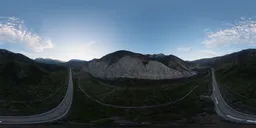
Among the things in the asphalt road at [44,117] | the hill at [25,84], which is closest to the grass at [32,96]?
the hill at [25,84]

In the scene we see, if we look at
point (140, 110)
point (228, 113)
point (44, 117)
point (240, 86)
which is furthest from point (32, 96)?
point (240, 86)

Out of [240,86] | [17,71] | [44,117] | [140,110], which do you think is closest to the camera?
[44,117]

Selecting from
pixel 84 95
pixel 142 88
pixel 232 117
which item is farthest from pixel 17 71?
pixel 232 117

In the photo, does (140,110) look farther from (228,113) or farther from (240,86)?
(240,86)

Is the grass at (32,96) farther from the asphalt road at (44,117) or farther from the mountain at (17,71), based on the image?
the asphalt road at (44,117)

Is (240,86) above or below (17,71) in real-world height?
below

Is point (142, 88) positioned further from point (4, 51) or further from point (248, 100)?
point (4, 51)

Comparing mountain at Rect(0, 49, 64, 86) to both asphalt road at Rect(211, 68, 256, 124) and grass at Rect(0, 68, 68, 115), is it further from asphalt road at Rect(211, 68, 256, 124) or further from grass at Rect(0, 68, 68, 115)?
asphalt road at Rect(211, 68, 256, 124)

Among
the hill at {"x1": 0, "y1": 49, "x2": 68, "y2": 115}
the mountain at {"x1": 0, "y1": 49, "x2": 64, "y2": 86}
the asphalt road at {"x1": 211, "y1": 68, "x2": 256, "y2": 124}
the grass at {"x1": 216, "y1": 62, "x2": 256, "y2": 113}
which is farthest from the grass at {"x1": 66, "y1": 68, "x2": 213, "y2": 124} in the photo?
the mountain at {"x1": 0, "y1": 49, "x2": 64, "y2": 86}
